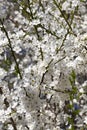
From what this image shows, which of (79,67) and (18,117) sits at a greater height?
(79,67)

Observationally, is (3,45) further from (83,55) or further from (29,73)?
(83,55)

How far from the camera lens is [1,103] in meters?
3.32

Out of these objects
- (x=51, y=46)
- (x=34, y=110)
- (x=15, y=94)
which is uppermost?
(x=51, y=46)

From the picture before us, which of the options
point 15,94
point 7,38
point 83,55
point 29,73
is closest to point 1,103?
point 15,94

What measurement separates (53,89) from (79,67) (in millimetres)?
308

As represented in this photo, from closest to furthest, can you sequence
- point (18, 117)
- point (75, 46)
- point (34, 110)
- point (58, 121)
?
point (75, 46), point (34, 110), point (18, 117), point (58, 121)

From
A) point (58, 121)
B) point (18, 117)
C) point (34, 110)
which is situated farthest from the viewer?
point (58, 121)

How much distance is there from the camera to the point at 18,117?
355cm

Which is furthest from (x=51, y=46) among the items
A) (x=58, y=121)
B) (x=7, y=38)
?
(x=58, y=121)

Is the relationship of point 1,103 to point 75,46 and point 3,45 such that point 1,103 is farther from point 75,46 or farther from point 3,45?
point 75,46

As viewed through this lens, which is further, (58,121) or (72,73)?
(58,121)

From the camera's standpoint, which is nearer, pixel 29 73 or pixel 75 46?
pixel 75 46

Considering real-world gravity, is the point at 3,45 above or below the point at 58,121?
above

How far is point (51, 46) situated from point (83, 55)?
280 mm
